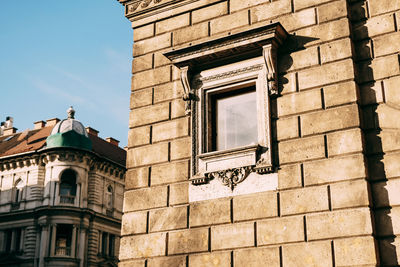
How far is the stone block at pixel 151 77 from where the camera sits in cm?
1295

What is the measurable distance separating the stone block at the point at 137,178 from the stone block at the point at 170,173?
0.61 feet

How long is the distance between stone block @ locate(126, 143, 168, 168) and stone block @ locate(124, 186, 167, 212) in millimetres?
638

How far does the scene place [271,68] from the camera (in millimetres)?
11234

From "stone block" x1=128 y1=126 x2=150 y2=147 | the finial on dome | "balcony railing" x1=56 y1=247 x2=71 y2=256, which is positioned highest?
the finial on dome

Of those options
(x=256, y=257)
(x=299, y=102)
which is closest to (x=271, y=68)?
(x=299, y=102)

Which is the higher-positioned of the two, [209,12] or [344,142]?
[209,12]

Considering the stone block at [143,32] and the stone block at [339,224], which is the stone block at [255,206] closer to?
the stone block at [339,224]

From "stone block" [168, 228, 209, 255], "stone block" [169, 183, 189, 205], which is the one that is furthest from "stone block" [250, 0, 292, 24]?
"stone block" [168, 228, 209, 255]

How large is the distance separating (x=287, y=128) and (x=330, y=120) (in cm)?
89

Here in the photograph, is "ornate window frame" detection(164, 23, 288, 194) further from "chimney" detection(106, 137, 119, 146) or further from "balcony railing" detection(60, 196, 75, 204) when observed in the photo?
"chimney" detection(106, 137, 119, 146)

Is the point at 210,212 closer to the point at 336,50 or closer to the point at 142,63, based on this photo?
the point at 336,50

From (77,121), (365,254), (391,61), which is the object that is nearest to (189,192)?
(365,254)

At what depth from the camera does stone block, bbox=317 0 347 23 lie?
11062 millimetres

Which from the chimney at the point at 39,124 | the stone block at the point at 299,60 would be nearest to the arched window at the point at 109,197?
the chimney at the point at 39,124
